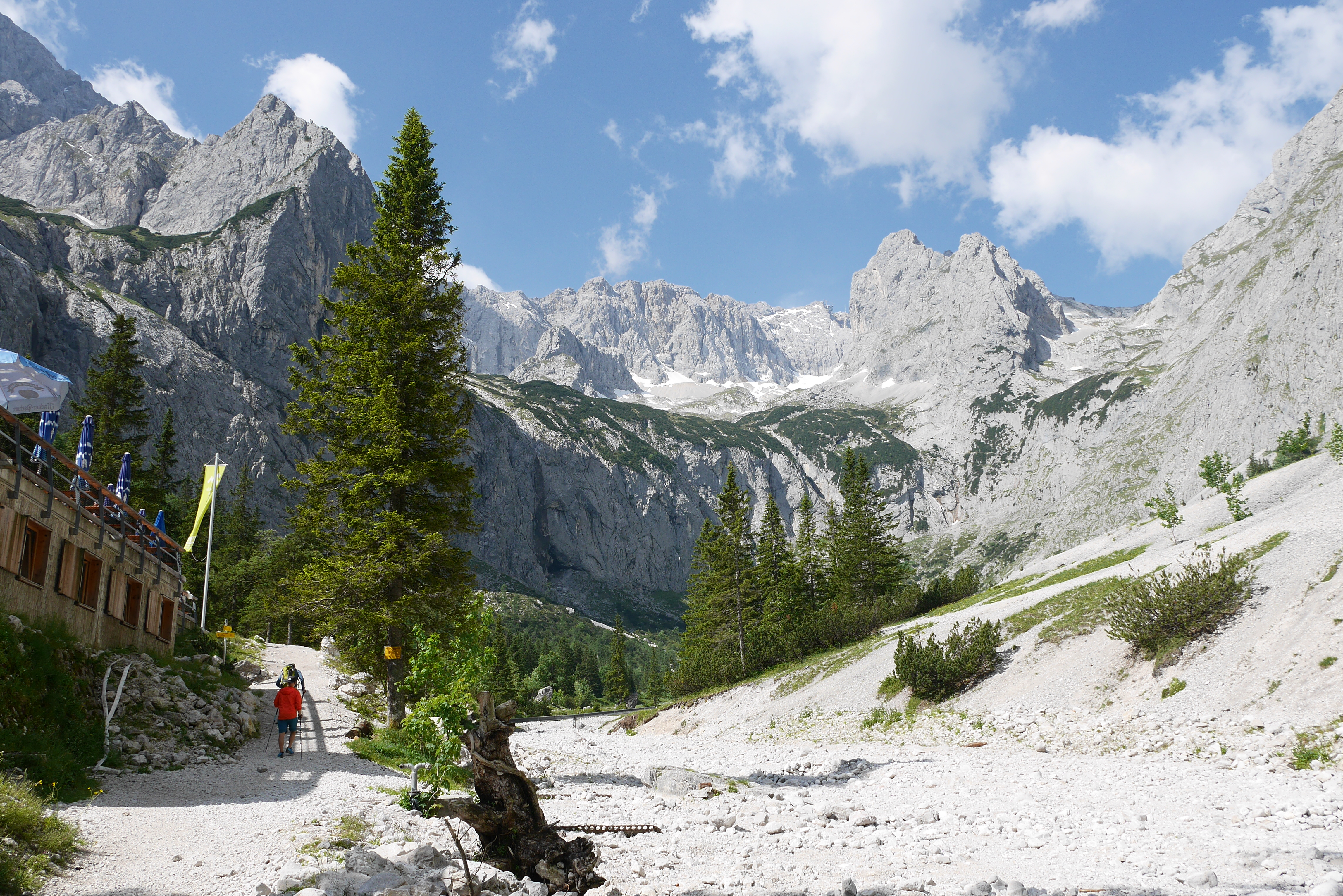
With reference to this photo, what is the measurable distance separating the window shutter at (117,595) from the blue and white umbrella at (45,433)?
12.0 ft

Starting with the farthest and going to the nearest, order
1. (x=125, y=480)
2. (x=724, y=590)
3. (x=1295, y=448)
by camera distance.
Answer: (x=1295, y=448)
(x=724, y=590)
(x=125, y=480)

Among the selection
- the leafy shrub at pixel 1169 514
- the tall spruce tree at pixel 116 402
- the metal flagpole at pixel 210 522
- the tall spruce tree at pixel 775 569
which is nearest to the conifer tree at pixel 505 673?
the tall spruce tree at pixel 775 569

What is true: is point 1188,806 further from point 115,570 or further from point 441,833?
point 115,570

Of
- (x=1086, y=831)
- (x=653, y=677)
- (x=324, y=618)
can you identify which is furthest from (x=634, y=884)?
(x=653, y=677)

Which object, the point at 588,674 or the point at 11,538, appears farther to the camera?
the point at 588,674

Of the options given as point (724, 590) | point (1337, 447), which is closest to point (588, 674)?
point (724, 590)

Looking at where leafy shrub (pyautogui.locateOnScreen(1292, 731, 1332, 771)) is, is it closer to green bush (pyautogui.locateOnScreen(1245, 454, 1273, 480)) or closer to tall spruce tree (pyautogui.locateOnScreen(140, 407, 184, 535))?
tall spruce tree (pyautogui.locateOnScreen(140, 407, 184, 535))

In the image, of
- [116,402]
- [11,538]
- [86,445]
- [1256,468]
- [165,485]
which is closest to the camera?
[11,538]

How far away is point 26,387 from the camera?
16.2 meters

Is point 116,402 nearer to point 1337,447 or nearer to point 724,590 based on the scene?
point 724,590

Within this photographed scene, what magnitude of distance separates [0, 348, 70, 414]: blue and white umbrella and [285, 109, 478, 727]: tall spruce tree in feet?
17.8

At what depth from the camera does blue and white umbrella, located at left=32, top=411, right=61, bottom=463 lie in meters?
15.6

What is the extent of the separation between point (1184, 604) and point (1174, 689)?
10.2 feet

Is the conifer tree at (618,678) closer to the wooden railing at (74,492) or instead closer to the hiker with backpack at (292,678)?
the hiker with backpack at (292,678)
